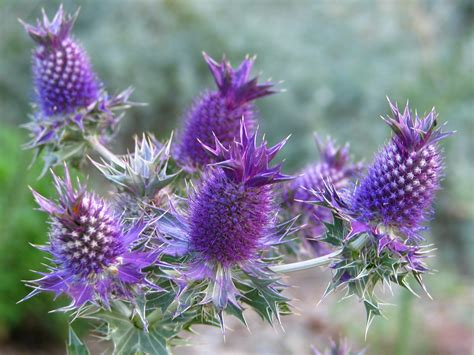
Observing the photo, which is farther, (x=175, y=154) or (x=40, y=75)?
(x=40, y=75)

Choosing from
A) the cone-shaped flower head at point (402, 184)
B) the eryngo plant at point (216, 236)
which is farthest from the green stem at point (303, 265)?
the cone-shaped flower head at point (402, 184)

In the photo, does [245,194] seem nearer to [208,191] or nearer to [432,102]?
[208,191]

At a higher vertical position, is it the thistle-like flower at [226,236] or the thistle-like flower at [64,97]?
the thistle-like flower at [64,97]

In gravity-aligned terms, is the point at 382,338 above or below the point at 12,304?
above

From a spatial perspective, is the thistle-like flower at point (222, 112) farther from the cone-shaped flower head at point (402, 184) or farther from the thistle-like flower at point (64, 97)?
the cone-shaped flower head at point (402, 184)

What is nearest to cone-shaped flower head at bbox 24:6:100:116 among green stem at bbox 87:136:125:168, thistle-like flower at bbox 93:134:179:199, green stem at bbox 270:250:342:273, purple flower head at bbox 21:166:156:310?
green stem at bbox 87:136:125:168

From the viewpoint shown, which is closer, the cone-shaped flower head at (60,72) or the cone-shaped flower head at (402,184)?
the cone-shaped flower head at (402,184)

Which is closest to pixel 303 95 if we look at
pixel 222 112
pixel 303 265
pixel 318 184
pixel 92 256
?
pixel 318 184

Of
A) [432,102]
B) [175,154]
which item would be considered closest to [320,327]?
[432,102]
